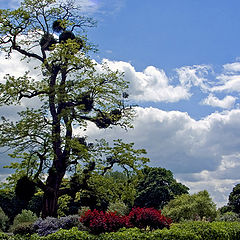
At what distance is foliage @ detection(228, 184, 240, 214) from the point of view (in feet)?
130

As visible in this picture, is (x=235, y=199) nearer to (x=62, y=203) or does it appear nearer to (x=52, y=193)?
(x=62, y=203)

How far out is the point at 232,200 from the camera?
136 feet

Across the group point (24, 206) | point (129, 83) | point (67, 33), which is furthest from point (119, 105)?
point (24, 206)

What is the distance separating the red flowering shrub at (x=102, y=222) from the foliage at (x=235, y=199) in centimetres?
3093

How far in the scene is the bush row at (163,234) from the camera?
31.8 ft

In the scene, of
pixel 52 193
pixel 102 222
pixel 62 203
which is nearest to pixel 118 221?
pixel 102 222

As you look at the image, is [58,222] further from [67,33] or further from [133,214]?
[67,33]

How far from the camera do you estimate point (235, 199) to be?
40.5 meters

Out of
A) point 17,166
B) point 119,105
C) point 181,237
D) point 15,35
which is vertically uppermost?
point 15,35

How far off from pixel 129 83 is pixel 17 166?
756cm

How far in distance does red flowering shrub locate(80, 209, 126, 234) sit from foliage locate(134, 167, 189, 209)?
81.9 ft

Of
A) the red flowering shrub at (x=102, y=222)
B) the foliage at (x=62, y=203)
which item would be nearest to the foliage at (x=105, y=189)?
the foliage at (x=62, y=203)

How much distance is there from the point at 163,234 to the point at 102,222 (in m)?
2.34

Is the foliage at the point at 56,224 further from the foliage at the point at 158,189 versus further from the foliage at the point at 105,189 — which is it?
the foliage at the point at 158,189
